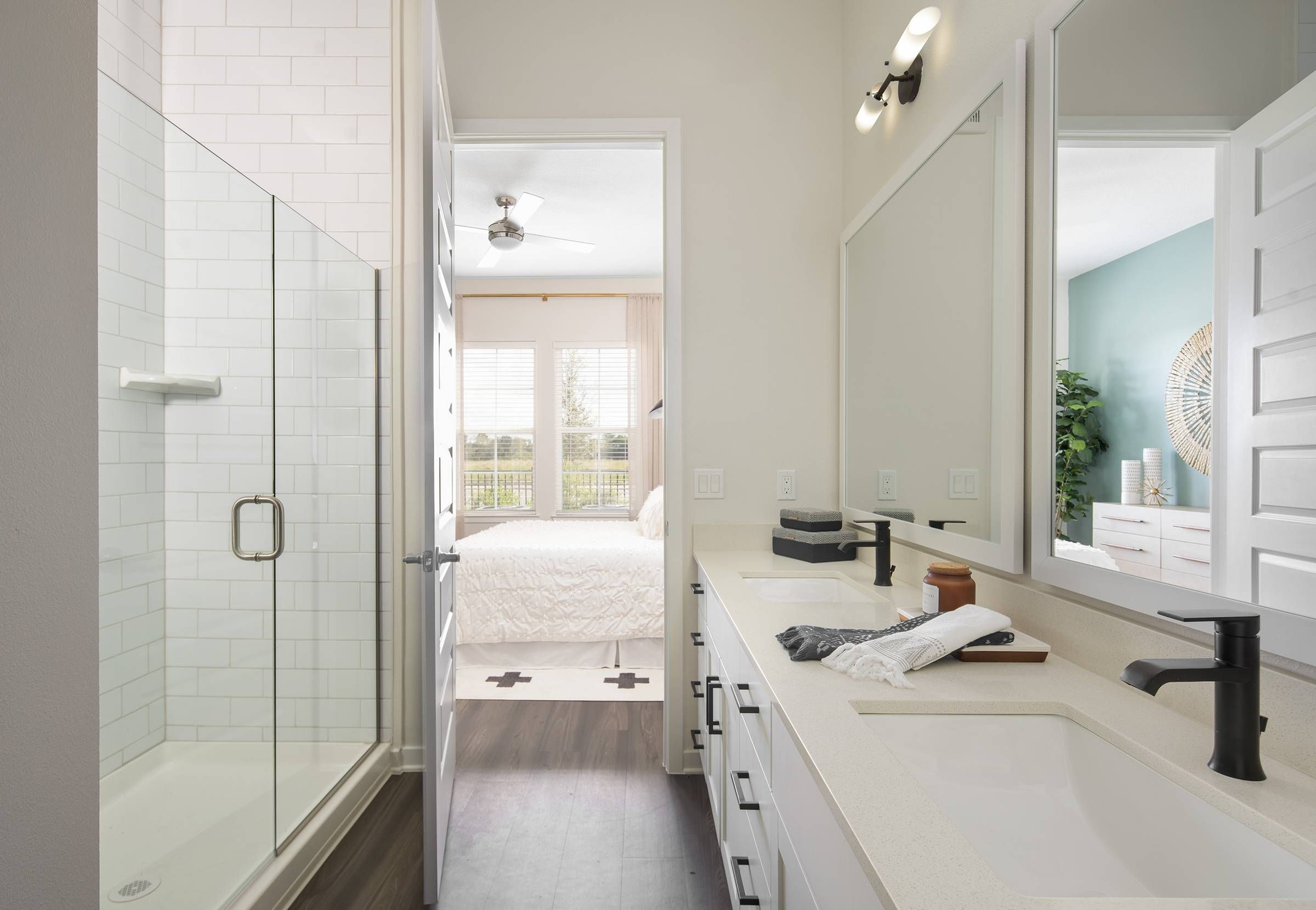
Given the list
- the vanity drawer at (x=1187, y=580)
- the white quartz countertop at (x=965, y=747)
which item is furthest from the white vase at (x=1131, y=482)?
the white quartz countertop at (x=965, y=747)

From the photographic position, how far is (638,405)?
619cm

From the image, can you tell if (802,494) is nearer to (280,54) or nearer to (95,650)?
(95,650)

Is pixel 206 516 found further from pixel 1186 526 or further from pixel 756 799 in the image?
pixel 1186 526

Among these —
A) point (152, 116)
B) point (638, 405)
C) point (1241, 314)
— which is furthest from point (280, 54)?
point (638, 405)

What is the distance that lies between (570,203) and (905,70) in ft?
9.12

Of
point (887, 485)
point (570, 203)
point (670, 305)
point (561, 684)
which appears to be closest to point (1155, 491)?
point (887, 485)

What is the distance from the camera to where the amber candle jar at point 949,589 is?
1.42 metres

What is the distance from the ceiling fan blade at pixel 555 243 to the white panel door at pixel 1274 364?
12.5 ft

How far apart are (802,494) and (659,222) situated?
9.56 ft

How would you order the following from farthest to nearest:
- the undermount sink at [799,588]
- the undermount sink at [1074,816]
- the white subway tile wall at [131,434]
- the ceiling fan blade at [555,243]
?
1. the ceiling fan blade at [555,243]
2. the undermount sink at [799,588]
3. the white subway tile wall at [131,434]
4. the undermount sink at [1074,816]

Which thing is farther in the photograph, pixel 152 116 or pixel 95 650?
pixel 152 116

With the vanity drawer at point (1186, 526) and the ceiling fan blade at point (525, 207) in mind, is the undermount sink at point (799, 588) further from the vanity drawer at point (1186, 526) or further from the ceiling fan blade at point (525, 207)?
the ceiling fan blade at point (525, 207)

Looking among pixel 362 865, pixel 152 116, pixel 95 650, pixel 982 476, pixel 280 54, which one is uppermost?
pixel 280 54

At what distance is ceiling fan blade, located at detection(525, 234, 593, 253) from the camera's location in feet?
14.1
